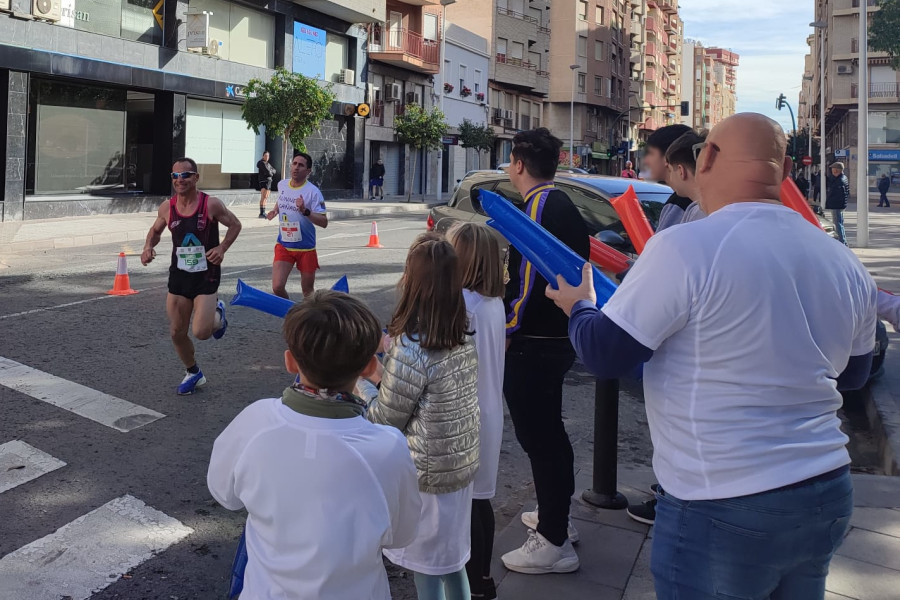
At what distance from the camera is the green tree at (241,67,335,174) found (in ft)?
78.7

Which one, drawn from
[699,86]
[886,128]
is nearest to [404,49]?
[886,128]

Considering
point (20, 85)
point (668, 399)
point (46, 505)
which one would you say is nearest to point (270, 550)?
point (668, 399)

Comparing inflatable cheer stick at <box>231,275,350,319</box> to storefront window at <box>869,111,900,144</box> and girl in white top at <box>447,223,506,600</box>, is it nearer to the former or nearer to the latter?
girl in white top at <box>447,223,506,600</box>

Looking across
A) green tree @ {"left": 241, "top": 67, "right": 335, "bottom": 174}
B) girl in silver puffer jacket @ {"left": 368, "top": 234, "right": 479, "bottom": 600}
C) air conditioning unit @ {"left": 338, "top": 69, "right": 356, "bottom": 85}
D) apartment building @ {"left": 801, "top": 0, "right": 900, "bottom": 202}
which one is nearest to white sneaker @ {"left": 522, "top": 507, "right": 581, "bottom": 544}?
girl in silver puffer jacket @ {"left": 368, "top": 234, "right": 479, "bottom": 600}

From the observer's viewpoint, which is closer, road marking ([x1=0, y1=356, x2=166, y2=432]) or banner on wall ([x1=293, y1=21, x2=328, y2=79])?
road marking ([x1=0, y1=356, x2=166, y2=432])

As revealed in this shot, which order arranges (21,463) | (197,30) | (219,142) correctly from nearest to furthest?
(21,463)
(197,30)
(219,142)

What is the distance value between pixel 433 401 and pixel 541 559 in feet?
3.75

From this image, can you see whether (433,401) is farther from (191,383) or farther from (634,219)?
(191,383)

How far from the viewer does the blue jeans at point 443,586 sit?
287 cm

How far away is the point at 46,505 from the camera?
13.9ft

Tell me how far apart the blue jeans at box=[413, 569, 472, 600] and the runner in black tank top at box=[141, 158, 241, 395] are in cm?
385

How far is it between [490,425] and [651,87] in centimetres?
9230

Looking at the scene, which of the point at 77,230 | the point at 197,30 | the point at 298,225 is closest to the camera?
the point at 298,225

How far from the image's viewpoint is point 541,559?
3607 millimetres
